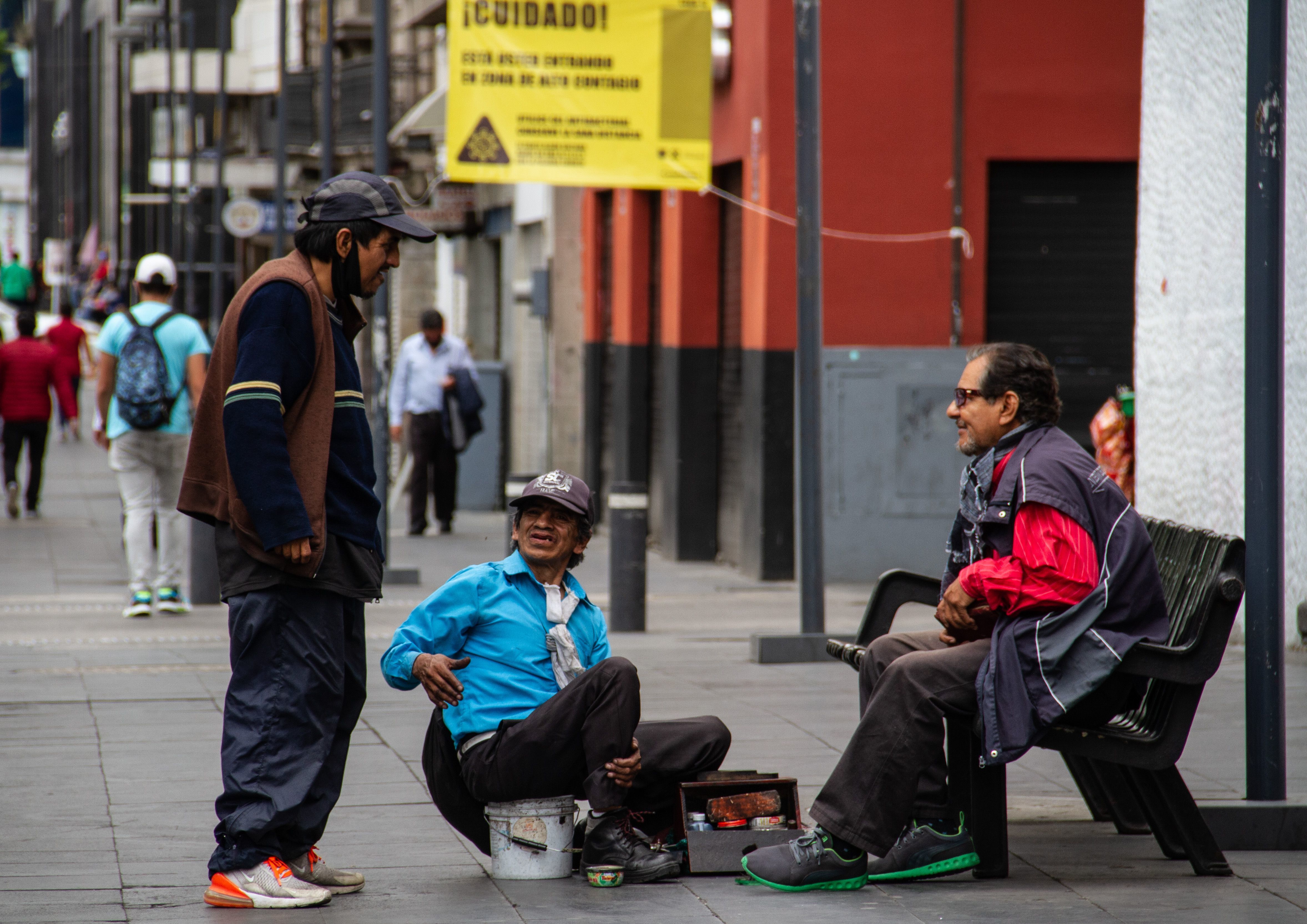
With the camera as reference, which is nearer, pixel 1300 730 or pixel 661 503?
pixel 1300 730

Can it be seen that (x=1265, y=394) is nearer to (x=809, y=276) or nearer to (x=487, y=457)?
(x=809, y=276)

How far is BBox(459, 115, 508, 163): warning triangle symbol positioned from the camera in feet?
42.0

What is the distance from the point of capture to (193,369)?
35.8ft

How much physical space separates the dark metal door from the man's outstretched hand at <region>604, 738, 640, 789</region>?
943cm

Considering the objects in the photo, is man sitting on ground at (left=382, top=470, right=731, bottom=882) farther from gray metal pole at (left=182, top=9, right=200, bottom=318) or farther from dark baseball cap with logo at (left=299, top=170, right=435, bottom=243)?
gray metal pole at (left=182, top=9, right=200, bottom=318)

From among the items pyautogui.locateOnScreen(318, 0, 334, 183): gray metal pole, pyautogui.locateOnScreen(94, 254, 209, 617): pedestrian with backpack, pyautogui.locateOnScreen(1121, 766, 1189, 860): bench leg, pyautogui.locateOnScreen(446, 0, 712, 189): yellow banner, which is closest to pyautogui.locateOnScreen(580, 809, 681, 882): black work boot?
pyautogui.locateOnScreen(1121, 766, 1189, 860): bench leg

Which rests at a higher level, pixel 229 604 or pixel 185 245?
pixel 185 245

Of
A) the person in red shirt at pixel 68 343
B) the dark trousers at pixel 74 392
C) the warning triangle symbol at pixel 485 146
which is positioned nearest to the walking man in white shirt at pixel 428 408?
the warning triangle symbol at pixel 485 146

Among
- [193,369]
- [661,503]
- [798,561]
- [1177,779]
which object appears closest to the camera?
[1177,779]

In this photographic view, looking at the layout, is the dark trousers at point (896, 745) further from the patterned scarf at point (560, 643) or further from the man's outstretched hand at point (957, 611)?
the patterned scarf at point (560, 643)

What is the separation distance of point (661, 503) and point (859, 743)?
11232 millimetres

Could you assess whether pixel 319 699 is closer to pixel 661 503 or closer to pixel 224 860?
pixel 224 860

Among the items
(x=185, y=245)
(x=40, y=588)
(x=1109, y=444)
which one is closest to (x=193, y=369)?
(x=40, y=588)

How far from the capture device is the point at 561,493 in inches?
207
